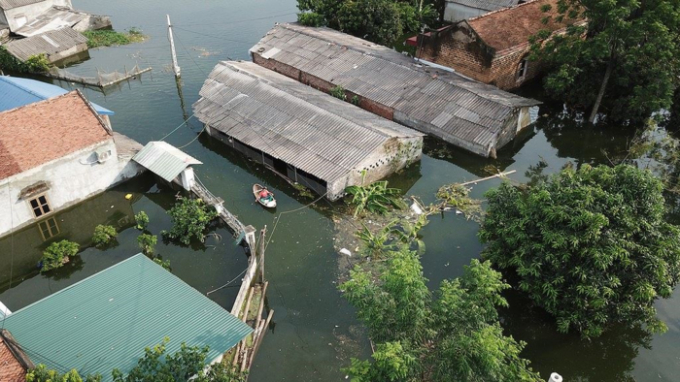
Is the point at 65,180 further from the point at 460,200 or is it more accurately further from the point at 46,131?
the point at 460,200

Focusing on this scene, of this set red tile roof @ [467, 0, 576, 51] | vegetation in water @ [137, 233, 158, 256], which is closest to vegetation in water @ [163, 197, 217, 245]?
vegetation in water @ [137, 233, 158, 256]

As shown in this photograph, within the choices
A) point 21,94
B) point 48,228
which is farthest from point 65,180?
point 21,94

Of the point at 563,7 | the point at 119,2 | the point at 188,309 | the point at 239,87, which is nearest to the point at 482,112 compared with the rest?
the point at 563,7

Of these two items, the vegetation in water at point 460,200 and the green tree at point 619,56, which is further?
the green tree at point 619,56

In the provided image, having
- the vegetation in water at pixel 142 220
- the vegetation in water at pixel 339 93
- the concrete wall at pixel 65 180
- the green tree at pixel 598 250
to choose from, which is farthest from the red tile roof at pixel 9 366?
the vegetation in water at pixel 339 93

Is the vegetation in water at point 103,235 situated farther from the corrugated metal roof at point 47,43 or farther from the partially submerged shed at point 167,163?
the corrugated metal roof at point 47,43
